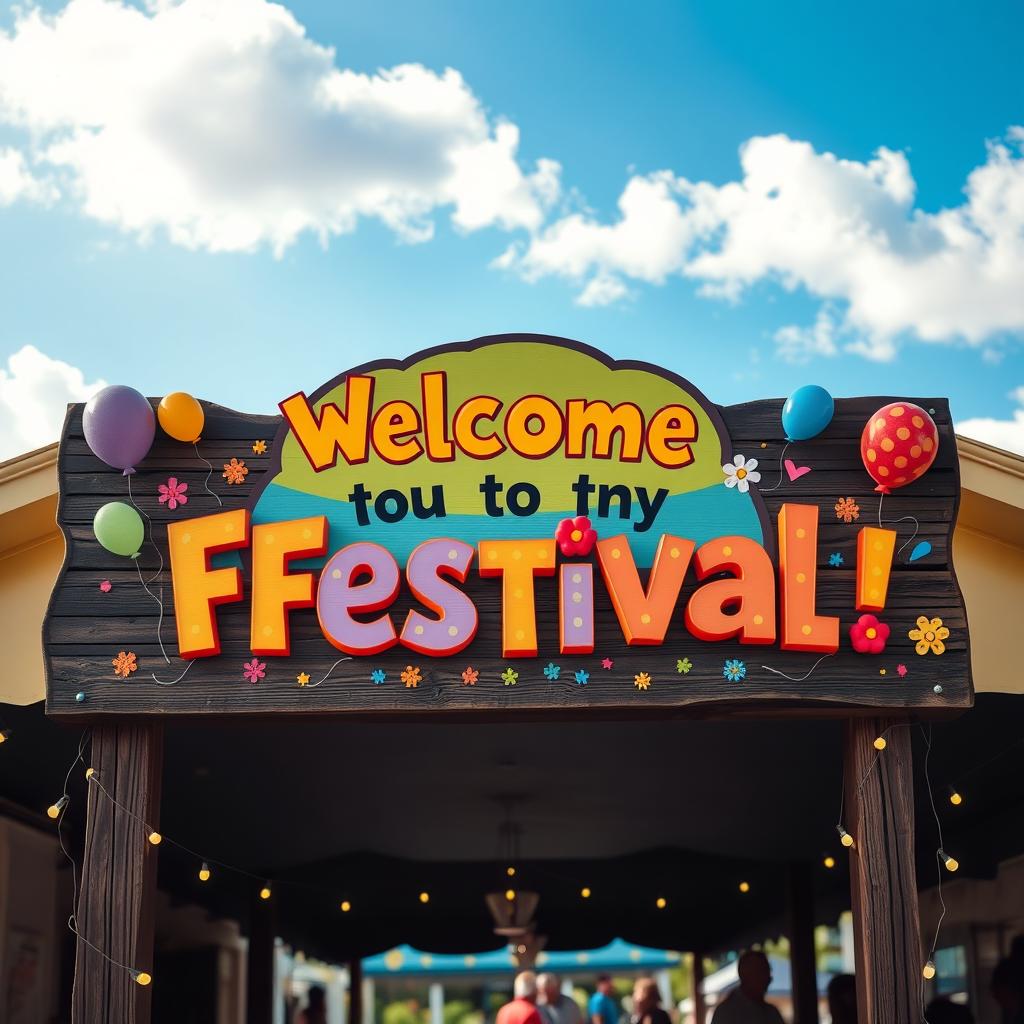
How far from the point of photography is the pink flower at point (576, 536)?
5150mm

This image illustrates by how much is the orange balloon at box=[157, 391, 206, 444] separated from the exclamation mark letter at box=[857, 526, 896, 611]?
2862 millimetres

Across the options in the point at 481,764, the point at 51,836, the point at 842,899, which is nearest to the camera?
the point at 481,764

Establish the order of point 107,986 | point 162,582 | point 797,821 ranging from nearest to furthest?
point 107,986 → point 162,582 → point 797,821

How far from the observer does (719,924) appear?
14969 millimetres

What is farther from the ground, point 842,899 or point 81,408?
point 81,408

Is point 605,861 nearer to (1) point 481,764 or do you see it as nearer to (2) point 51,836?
(1) point 481,764

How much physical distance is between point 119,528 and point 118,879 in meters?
1.42

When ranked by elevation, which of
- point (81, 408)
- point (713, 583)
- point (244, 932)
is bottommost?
point (244, 932)

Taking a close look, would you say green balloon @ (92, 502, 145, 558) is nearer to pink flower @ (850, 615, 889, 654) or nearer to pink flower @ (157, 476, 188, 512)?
pink flower @ (157, 476, 188, 512)

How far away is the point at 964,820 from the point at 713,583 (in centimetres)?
637

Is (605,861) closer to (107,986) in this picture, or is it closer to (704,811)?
(704,811)

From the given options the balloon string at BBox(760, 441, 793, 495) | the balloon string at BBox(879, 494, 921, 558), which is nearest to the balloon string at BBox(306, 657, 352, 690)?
the balloon string at BBox(760, 441, 793, 495)

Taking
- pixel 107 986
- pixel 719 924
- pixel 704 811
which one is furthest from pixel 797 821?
pixel 107 986

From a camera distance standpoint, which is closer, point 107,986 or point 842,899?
point 107,986
